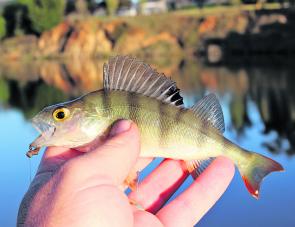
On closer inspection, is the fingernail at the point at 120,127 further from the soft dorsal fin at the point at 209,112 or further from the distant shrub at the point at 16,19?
the distant shrub at the point at 16,19

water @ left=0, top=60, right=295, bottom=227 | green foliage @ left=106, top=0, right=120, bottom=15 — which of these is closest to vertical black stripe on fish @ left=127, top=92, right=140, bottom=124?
water @ left=0, top=60, right=295, bottom=227

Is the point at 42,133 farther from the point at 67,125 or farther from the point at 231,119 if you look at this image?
the point at 231,119

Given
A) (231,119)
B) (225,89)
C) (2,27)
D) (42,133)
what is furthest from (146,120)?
(2,27)

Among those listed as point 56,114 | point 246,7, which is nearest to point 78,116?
point 56,114

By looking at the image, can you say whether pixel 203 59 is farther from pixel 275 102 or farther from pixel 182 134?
pixel 182 134

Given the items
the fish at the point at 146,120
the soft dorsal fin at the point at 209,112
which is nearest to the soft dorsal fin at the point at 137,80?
the fish at the point at 146,120
